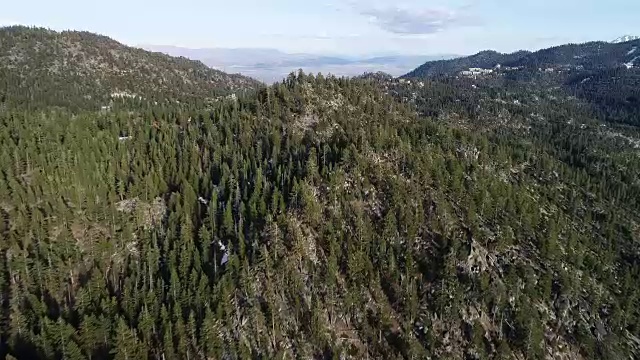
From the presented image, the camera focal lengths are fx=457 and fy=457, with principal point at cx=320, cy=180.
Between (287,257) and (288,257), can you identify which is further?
(288,257)

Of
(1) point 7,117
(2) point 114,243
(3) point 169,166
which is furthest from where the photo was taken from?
(1) point 7,117

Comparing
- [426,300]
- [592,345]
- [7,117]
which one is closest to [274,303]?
[426,300]

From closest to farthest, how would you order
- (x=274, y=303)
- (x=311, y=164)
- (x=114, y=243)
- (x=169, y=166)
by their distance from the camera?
(x=274, y=303) < (x=114, y=243) < (x=311, y=164) < (x=169, y=166)

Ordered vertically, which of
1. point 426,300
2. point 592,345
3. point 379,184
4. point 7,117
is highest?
point 7,117

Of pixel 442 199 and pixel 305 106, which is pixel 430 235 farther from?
pixel 305 106

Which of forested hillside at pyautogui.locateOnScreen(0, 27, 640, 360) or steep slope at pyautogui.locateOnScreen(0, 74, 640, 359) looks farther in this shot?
steep slope at pyautogui.locateOnScreen(0, 74, 640, 359)

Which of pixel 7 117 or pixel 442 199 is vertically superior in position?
pixel 7 117

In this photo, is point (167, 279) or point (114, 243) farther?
point (114, 243)

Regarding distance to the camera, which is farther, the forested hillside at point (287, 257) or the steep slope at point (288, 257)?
the steep slope at point (288, 257)
